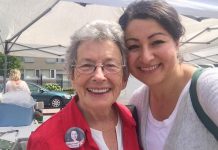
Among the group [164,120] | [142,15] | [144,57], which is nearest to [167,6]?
[142,15]

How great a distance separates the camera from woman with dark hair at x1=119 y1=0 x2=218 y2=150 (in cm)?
167

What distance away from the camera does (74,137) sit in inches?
65.6

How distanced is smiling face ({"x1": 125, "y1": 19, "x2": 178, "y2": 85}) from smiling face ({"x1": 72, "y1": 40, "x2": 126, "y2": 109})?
0.31 ft

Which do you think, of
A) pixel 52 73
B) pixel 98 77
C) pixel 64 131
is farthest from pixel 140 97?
pixel 52 73

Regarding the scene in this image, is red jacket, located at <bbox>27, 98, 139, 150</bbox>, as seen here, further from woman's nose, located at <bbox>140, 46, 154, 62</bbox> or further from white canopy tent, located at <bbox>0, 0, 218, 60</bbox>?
white canopy tent, located at <bbox>0, 0, 218, 60</bbox>

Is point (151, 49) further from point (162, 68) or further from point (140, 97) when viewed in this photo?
point (140, 97)

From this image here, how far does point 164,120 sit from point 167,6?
0.56 m

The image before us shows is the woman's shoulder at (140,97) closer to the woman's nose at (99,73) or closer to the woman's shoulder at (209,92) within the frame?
the woman's nose at (99,73)

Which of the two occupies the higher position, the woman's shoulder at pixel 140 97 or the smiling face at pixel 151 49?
the smiling face at pixel 151 49

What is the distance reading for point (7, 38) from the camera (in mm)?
6137

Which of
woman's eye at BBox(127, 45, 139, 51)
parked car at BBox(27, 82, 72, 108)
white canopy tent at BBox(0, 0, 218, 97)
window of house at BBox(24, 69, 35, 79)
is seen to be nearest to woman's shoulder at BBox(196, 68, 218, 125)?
woman's eye at BBox(127, 45, 139, 51)

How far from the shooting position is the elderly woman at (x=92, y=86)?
66.3 inches

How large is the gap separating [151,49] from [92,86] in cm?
33

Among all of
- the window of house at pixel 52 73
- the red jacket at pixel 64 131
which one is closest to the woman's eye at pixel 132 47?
the red jacket at pixel 64 131
